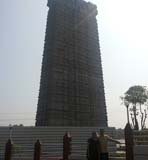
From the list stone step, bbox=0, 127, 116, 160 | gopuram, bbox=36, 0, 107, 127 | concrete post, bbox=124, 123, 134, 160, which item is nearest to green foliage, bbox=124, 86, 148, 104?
gopuram, bbox=36, 0, 107, 127

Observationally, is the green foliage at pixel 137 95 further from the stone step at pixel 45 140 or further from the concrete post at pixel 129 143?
the concrete post at pixel 129 143

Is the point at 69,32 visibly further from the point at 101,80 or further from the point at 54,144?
the point at 54,144

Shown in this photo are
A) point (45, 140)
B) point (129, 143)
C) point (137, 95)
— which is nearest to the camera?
point (129, 143)

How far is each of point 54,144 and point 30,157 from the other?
3.10m

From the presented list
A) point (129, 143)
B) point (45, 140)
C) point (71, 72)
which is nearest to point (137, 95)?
point (71, 72)

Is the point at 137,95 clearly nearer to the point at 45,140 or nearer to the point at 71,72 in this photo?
the point at 71,72

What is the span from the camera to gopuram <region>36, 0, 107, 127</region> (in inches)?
1145

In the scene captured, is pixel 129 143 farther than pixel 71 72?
No

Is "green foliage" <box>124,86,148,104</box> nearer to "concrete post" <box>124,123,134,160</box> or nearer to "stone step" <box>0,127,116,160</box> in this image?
"stone step" <box>0,127,116,160</box>

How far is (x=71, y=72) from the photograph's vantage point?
31.5 m

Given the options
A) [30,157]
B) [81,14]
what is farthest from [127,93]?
[30,157]

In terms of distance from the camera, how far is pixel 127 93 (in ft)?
155

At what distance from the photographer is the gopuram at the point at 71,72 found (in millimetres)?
29094

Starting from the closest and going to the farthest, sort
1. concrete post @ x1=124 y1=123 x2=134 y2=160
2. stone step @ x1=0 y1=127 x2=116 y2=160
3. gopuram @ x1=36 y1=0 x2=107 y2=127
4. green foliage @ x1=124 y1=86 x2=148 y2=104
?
concrete post @ x1=124 y1=123 x2=134 y2=160
stone step @ x1=0 y1=127 x2=116 y2=160
gopuram @ x1=36 y1=0 x2=107 y2=127
green foliage @ x1=124 y1=86 x2=148 y2=104
